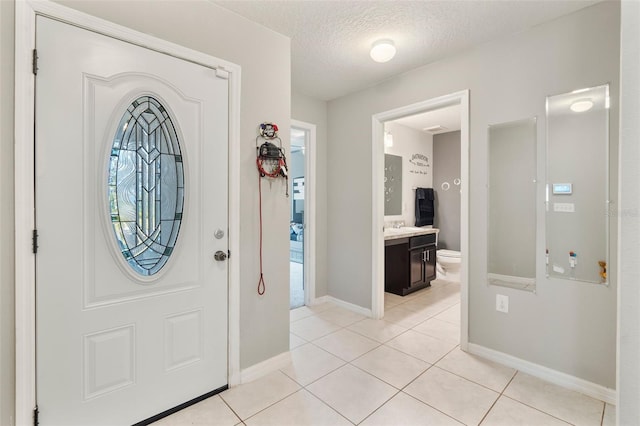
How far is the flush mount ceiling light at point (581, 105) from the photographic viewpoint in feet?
6.53

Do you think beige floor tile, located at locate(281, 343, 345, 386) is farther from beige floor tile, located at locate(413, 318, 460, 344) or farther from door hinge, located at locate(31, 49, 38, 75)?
door hinge, located at locate(31, 49, 38, 75)

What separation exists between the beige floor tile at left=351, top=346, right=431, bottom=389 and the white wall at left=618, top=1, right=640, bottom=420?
1173 millimetres

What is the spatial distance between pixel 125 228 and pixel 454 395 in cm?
231

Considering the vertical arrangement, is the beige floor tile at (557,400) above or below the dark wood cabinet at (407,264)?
below

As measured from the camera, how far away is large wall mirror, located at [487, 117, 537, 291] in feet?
7.43

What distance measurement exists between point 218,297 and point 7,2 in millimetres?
1837

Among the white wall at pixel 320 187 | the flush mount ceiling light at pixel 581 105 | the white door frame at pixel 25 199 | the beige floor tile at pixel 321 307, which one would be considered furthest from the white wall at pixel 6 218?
the flush mount ceiling light at pixel 581 105

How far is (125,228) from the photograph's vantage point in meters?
1.64

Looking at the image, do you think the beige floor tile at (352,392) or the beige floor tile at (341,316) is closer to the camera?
the beige floor tile at (352,392)

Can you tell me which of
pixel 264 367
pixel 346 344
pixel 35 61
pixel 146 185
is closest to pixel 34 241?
pixel 146 185

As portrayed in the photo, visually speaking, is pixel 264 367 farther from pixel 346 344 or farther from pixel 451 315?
pixel 451 315

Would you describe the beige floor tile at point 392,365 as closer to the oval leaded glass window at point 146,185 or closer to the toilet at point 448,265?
the oval leaded glass window at point 146,185

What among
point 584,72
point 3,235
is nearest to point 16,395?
point 3,235

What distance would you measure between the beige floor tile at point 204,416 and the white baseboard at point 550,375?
200cm
